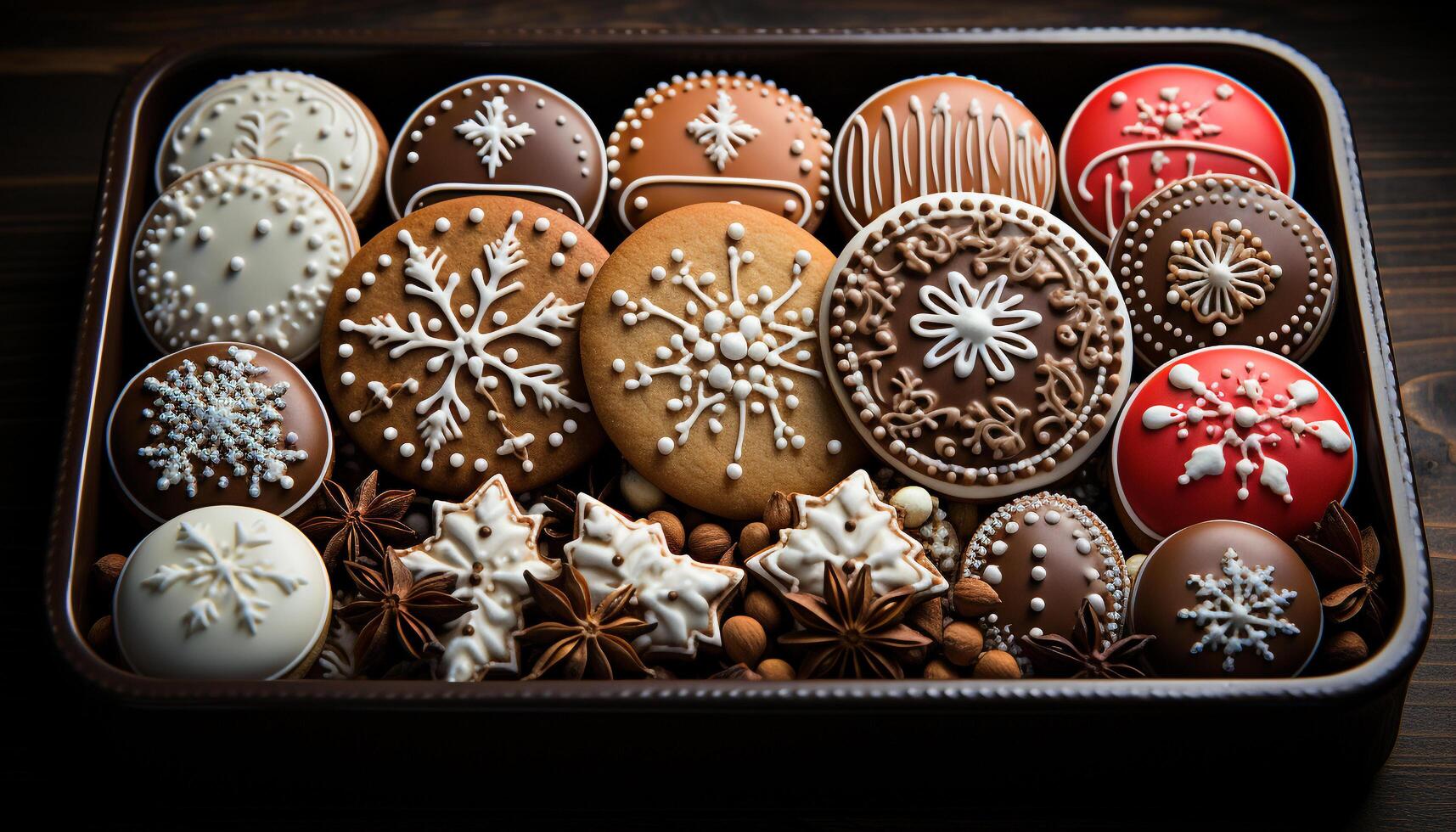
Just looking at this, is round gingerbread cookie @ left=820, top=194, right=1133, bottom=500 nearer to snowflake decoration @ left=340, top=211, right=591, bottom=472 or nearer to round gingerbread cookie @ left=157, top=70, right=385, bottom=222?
snowflake decoration @ left=340, top=211, right=591, bottom=472

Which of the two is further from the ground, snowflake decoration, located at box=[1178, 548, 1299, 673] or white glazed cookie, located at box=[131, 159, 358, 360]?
white glazed cookie, located at box=[131, 159, 358, 360]

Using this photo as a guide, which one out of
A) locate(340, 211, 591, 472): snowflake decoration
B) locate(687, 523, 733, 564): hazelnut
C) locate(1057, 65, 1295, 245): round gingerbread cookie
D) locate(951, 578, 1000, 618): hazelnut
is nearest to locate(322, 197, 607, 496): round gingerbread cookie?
locate(340, 211, 591, 472): snowflake decoration

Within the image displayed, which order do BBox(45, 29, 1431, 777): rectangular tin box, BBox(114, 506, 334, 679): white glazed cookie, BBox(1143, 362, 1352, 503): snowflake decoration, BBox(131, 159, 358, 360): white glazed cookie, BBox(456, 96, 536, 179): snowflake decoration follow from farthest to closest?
BBox(456, 96, 536, 179): snowflake decoration
BBox(131, 159, 358, 360): white glazed cookie
BBox(1143, 362, 1352, 503): snowflake decoration
BBox(114, 506, 334, 679): white glazed cookie
BBox(45, 29, 1431, 777): rectangular tin box

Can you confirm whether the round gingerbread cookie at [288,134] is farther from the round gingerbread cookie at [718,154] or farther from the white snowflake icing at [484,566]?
the white snowflake icing at [484,566]

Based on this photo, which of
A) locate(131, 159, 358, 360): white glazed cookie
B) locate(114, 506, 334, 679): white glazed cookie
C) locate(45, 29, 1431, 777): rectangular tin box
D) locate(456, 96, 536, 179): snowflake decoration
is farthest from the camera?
locate(456, 96, 536, 179): snowflake decoration

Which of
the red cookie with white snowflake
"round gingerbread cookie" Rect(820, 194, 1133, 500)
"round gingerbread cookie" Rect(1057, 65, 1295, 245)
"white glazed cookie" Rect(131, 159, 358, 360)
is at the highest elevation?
"round gingerbread cookie" Rect(1057, 65, 1295, 245)

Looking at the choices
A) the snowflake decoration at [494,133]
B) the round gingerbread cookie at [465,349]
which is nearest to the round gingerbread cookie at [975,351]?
the round gingerbread cookie at [465,349]

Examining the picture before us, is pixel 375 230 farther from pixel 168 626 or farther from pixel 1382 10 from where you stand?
pixel 1382 10

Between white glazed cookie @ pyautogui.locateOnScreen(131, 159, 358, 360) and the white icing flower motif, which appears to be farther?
white glazed cookie @ pyautogui.locateOnScreen(131, 159, 358, 360)

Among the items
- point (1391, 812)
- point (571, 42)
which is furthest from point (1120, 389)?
point (571, 42)
